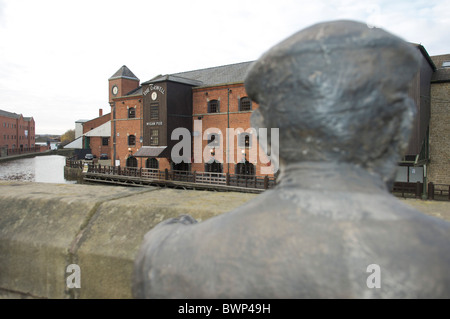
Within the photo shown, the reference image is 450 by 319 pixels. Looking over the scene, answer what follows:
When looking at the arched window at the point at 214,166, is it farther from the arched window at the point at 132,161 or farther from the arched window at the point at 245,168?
the arched window at the point at 132,161

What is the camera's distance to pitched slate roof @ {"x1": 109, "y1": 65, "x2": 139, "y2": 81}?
34094mm

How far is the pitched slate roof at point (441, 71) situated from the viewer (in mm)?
20250

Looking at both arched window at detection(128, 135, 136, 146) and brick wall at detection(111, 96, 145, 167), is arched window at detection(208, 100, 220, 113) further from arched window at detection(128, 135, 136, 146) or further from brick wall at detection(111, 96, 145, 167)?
arched window at detection(128, 135, 136, 146)

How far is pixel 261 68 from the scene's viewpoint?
960mm

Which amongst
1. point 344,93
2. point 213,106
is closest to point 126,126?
point 213,106

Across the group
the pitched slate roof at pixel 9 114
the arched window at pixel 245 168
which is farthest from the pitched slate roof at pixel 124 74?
the pitched slate roof at pixel 9 114

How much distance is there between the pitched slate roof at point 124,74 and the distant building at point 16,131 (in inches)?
1460

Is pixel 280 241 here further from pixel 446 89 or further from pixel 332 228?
pixel 446 89

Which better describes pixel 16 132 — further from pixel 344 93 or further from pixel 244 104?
pixel 344 93

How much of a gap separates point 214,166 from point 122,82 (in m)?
16.3

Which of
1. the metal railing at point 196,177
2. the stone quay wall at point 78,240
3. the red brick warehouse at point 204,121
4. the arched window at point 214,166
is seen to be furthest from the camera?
the arched window at point 214,166

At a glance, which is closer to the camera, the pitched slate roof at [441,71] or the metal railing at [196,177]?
the metal railing at [196,177]

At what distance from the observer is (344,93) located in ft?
2.76

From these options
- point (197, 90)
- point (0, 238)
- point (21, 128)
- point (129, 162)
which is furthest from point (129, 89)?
point (21, 128)
